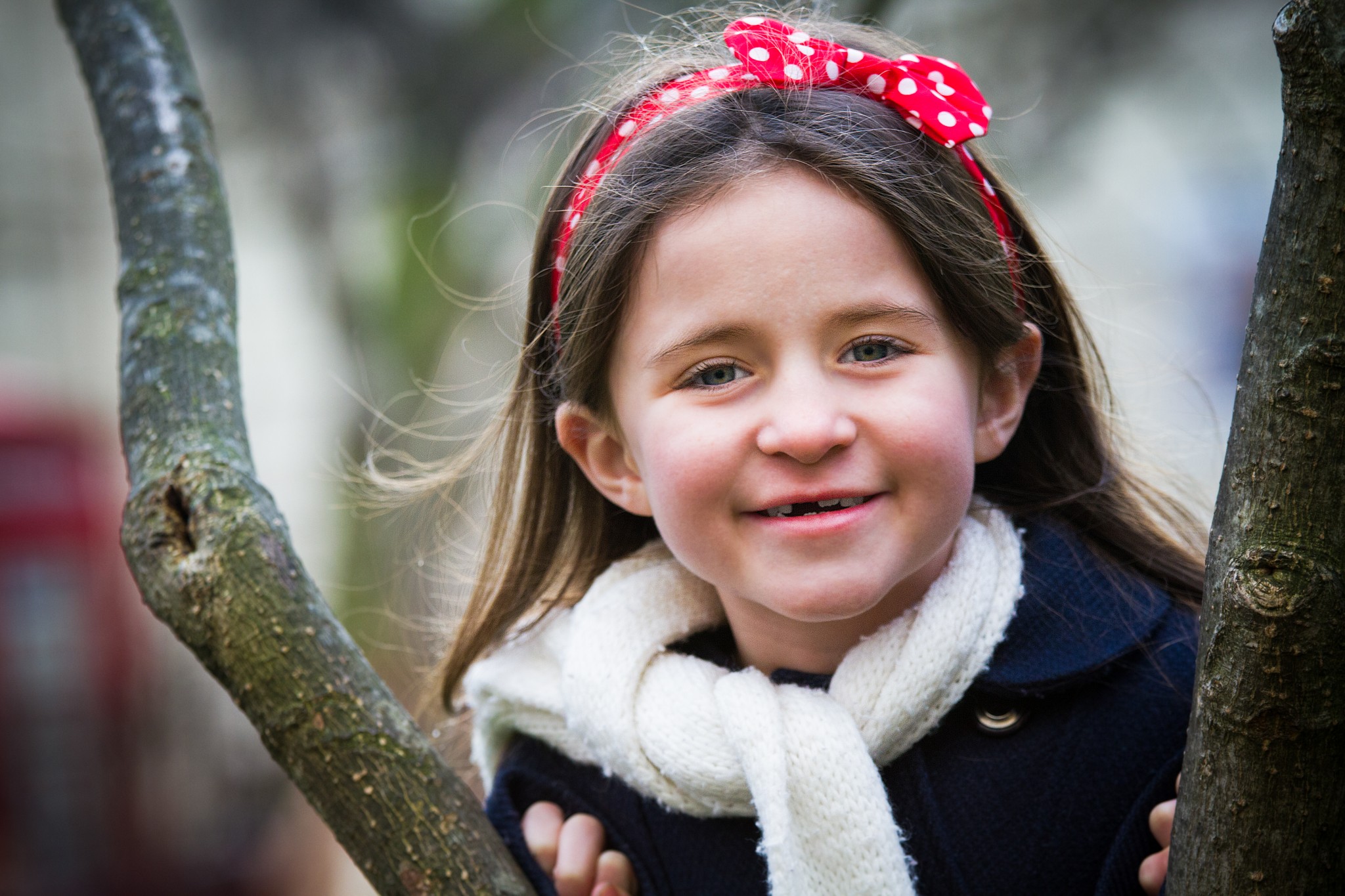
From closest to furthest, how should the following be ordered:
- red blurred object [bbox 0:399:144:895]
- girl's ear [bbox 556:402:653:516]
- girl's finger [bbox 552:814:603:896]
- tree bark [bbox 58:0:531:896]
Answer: tree bark [bbox 58:0:531:896] → girl's finger [bbox 552:814:603:896] → girl's ear [bbox 556:402:653:516] → red blurred object [bbox 0:399:144:895]

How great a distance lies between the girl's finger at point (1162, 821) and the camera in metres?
1.18

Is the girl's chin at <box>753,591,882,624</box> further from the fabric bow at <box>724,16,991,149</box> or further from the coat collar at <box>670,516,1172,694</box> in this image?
the fabric bow at <box>724,16,991,149</box>

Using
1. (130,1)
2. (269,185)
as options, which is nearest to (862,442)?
(130,1)

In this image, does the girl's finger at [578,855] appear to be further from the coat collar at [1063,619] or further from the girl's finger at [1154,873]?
the girl's finger at [1154,873]

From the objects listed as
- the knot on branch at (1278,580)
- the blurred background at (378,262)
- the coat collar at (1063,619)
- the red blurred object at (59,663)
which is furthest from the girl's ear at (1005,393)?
the red blurred object at (59,663)

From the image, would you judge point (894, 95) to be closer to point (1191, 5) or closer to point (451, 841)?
point (451, 841)

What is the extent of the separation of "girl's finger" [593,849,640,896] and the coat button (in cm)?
44

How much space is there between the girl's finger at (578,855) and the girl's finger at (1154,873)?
586 millimetres

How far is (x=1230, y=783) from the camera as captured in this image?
34.8 inches

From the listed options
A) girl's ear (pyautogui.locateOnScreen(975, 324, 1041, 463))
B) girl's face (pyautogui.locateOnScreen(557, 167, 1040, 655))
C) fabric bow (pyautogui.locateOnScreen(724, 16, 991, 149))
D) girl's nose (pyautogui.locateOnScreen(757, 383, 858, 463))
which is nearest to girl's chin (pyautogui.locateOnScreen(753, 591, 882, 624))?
girl's face (pyautogui.locateOnScreen(557, 167, 1040, 655))

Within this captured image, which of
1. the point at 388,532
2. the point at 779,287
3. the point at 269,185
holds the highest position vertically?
the point at 269,185

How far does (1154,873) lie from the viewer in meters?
1.17

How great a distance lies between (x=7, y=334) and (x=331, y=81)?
5.17m

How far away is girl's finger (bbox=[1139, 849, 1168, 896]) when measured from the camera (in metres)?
1.17
